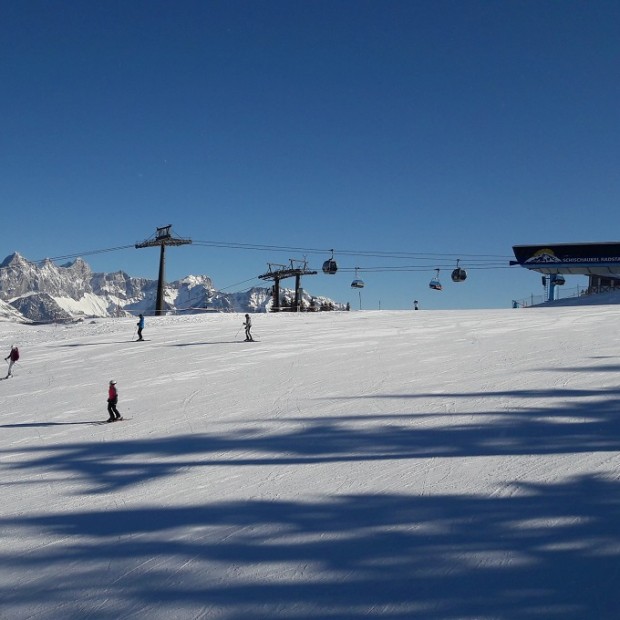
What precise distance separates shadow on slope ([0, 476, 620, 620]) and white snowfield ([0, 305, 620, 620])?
2 centimetres

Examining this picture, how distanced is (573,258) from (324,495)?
59.7 m

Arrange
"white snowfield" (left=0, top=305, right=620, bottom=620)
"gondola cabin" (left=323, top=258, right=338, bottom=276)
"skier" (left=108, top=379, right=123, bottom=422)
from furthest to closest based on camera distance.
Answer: "gondola cabin" (left=323, top=258, right=338, bottom=276) < "skier" (left=108, top=379, right=123, bottom=422) < "white snowfield" (left=0, top=305, right=620, bottom=620)

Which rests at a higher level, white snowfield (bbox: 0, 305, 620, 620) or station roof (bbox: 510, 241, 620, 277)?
station roof (bbox: 510, 241, 620, 277)

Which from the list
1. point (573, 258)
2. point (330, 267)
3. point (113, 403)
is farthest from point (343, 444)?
point (573, 258)

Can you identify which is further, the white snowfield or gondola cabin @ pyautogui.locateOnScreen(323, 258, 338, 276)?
gondola cabin @ pyautogui.locateOnScreen(323, 258, 338, 276)

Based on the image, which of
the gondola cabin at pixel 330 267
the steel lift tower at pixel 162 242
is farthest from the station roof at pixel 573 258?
the steel lift tower at pixel 162 242

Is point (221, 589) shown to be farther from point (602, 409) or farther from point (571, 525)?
point (602, 409)

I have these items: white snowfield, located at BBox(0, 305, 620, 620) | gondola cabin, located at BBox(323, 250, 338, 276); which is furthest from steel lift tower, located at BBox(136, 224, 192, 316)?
white snowfield, located at BBox(0, 305, 620, 620)

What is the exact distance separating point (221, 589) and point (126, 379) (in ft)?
44.8

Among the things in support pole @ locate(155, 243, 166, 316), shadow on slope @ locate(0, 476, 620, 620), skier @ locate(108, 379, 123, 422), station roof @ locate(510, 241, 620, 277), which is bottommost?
shadow on slope @ locate(0, 476, 620, 620)

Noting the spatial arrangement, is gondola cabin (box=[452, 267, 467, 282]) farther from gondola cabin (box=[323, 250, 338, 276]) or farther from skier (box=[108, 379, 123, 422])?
skier (box=[108, 379, 123, 422])

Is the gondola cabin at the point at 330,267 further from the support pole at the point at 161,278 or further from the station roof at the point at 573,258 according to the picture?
the station roof at the point at 573,258

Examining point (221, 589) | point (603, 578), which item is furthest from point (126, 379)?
point (603, 578)

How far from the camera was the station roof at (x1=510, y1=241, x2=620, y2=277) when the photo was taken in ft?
196
